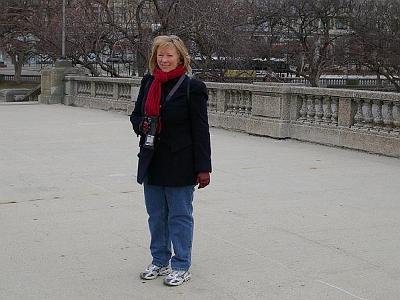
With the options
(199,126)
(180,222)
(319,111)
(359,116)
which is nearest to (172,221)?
(180,222)

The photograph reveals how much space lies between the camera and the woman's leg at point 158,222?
5324 millimetres

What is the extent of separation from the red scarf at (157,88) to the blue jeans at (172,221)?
55 cm

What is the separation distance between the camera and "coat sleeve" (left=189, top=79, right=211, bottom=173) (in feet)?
17.0

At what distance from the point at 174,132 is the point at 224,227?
217cm

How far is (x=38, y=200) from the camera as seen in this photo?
841 centimetres

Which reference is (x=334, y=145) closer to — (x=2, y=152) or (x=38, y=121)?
(x=2, y=152)

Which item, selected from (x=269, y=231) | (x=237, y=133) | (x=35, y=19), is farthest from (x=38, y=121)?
(x=35, y=19)

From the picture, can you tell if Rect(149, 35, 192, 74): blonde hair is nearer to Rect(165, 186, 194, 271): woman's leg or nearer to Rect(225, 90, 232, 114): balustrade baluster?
Rect(165, 186, 194, 271): woman's leg

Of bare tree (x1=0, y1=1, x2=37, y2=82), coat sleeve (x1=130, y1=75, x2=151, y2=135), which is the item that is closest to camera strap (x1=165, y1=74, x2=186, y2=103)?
coat sleeve (x1=130, y1=75, x2=151, y2=135)

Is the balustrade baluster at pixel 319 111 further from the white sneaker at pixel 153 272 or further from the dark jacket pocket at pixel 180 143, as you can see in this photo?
the dark jacket pocket at pixel 180 143

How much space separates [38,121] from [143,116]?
14.0m

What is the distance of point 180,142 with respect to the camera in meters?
5.19

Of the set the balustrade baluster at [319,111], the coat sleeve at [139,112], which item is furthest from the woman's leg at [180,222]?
the balustrade baluster at [319,111]

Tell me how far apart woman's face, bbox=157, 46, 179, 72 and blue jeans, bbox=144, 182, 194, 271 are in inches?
33.8
